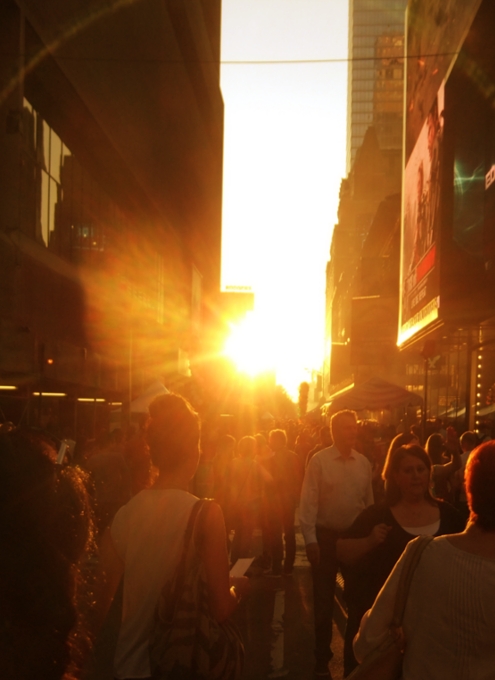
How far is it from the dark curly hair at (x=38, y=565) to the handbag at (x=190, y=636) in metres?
1.11

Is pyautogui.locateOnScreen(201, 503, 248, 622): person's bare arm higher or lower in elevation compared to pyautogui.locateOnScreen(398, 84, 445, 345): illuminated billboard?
lower

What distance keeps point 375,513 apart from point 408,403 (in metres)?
19.2

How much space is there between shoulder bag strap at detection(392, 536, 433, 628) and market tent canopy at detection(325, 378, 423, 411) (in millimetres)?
20762

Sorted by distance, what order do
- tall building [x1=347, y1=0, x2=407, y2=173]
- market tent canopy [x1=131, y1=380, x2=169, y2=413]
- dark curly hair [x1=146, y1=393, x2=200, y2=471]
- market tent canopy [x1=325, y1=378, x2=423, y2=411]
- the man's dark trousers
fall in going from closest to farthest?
1. dark curly hair [x1=146, y1=393, x2=200, y2=471]
2. the man's dark trousers
3. market tent canopy [x1=131, y1=380, x2=169, y2=413]
4. market tent canopy [x1=325, y1=378, x2=423, y2=411]
5. tall building [x1=347, y1=0, x2=407, y2=173]

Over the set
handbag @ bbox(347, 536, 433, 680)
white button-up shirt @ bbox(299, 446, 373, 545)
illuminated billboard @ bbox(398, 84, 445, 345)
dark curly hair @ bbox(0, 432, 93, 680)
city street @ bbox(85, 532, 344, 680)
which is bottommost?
city street @ bbox(85, 532, 344, 680)

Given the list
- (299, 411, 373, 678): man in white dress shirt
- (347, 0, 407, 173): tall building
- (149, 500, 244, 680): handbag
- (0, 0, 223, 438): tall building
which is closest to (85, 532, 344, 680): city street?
(299, 411, 373, 678): man in white dress shirt

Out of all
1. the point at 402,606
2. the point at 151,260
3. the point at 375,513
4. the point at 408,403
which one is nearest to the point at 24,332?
the point at 408,403

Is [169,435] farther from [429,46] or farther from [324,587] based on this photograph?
[429,46]

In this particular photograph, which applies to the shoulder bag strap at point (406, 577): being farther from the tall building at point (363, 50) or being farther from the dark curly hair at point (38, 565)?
the tall building at point (363, 50)

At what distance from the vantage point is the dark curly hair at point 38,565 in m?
2.21

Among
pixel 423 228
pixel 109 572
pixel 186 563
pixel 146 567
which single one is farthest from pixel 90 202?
pixel 186 563

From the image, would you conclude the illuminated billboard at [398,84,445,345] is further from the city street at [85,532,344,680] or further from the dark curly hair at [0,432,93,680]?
the dark curly hair at [0,432,93,680]

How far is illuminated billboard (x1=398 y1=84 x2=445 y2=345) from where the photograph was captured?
20453mm

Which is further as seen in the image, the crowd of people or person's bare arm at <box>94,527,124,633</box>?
person's bare arm at <box>94,527,124,633</box>
